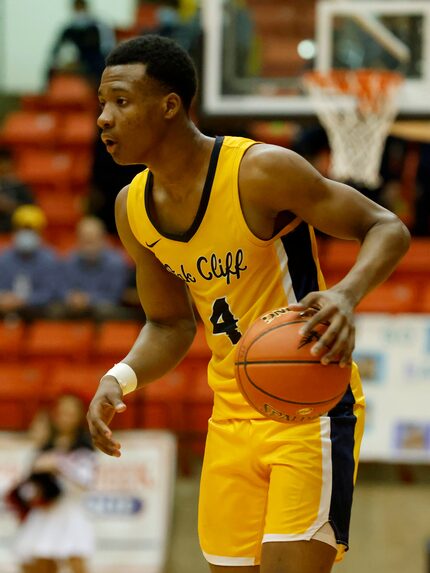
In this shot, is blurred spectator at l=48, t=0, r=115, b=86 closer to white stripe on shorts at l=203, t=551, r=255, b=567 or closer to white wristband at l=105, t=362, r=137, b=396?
white wristband at l=105, t=362, r=137, b=396

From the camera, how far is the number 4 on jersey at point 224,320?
12.8ft

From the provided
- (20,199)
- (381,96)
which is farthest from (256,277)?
(20,199)

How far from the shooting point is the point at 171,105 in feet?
12.6

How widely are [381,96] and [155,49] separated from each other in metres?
4.62

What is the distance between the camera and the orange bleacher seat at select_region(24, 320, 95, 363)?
9.45 meters

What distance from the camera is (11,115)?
15.3 metres

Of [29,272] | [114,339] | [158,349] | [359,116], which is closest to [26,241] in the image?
[29,272]

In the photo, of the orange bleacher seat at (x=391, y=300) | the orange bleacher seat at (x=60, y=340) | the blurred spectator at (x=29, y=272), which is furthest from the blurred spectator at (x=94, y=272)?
the orange bleacher seat at (x=391, y=300)

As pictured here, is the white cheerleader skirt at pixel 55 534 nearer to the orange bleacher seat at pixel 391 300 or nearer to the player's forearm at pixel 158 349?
the orange bleacher seat at pixel 391 300

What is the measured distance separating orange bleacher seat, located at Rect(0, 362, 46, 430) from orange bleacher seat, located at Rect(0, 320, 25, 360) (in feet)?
0.63

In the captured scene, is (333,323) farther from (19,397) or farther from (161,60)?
(19,397)

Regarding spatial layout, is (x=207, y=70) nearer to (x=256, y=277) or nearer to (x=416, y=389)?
(x=416, y=389)

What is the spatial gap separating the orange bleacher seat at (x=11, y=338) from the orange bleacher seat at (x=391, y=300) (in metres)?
2.80

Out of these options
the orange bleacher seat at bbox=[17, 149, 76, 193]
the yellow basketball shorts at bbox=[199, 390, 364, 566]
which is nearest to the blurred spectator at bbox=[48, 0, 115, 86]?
the orange bleacher seat at bbox=[17, 149, 76, 193]
